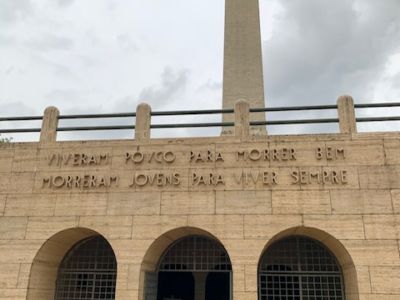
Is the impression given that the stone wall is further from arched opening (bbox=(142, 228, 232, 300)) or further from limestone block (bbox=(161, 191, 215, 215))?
arched opening (bbox=(142, 228, 232, 300))

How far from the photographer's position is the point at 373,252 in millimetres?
10727

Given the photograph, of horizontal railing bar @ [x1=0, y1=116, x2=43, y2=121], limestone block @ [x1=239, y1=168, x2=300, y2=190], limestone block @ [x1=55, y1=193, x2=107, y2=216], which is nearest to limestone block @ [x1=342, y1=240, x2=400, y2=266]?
limestone block @ [x1=239, y1=168, x2=300, y2=190]

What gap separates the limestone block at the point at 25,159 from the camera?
13.1m

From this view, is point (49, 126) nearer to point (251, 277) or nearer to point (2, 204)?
point (2, 204)

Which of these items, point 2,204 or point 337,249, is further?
point 2,204

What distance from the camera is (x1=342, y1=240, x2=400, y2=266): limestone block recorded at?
10.6 meters

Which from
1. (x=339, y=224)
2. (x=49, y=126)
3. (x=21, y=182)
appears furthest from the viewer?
(x=49, y=126)

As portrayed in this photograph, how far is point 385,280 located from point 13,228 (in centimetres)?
1148

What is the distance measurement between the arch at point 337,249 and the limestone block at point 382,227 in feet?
3.01

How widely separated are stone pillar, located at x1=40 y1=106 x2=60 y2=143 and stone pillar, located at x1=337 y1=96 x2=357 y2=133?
388 inches

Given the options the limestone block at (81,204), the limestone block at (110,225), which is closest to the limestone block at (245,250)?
the limestone block at (110,225)

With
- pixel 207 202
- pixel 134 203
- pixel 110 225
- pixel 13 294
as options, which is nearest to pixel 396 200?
pixel 207 202

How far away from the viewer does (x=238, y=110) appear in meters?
12.7

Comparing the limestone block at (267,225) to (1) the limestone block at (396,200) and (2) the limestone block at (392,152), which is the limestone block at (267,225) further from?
(2) the limestone block at (392,152)
